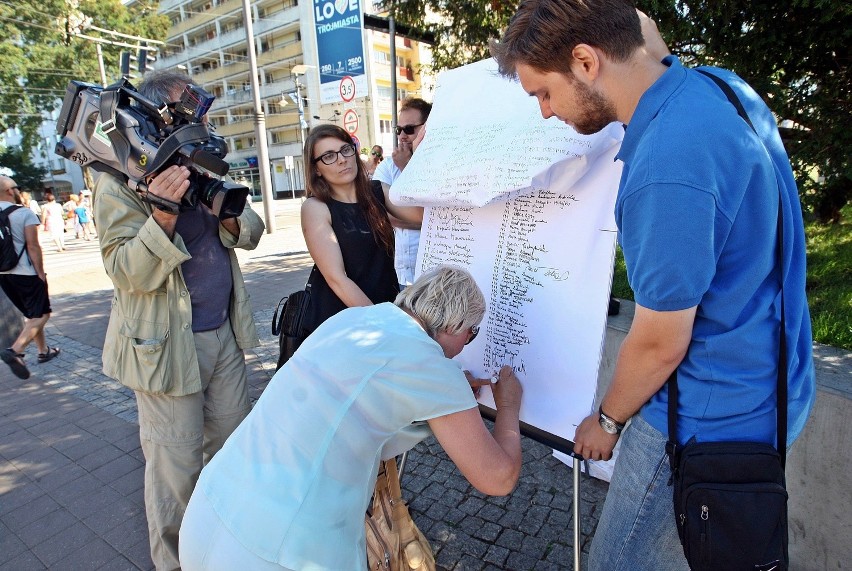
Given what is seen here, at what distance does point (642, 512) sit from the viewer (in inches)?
49.8

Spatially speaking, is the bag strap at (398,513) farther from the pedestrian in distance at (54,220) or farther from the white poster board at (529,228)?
the pedestrian in distance at (54,220)

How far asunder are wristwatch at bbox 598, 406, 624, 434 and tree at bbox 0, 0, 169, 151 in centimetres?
2933

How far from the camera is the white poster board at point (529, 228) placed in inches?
61.1

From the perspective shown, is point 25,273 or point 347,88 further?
point 347,88

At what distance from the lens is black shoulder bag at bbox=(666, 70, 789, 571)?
108 centimetres

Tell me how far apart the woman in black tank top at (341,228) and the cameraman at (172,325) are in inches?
13.0

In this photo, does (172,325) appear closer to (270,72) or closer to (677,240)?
(677,240)

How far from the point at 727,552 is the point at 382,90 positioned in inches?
1538

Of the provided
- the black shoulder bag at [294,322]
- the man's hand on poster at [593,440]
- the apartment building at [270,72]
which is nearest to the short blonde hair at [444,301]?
the man's hand on poster at [593,440]

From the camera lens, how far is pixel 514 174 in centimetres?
161

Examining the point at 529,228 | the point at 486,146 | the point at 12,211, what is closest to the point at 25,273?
the point at 12,211

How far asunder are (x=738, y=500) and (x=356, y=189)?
1.98 m

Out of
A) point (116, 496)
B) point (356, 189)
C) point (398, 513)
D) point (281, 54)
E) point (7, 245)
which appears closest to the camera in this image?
point (398, 513)

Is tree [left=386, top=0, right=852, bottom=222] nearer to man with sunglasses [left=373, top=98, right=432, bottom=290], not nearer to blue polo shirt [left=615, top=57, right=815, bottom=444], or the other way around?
man with sunglasses [left=373, top=98, right=432, bottom=290]
